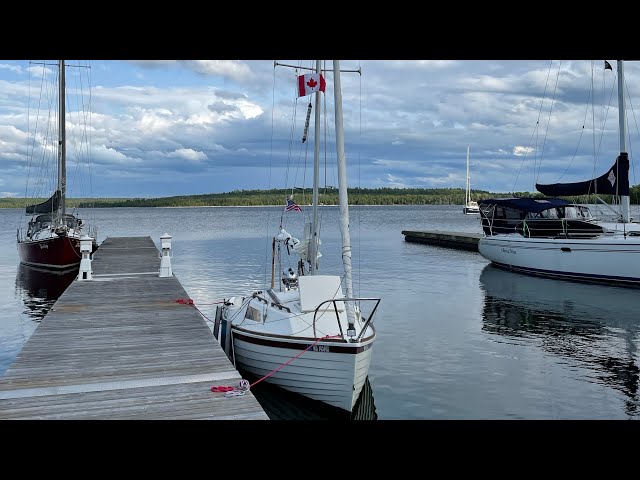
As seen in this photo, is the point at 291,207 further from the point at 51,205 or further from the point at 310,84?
the point at 51,205

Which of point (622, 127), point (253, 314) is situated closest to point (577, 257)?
point (622, 127)

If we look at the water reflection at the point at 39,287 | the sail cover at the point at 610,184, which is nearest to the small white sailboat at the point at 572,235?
the sail cover at the point at 610,184

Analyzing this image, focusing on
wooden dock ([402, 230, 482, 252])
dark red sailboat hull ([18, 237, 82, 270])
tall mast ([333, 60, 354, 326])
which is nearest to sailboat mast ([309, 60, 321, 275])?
tall mast ([333, 60, 354, 326])

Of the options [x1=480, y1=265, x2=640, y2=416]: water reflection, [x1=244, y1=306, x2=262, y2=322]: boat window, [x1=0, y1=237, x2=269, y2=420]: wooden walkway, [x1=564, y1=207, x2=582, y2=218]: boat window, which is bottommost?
[x1=480, y1=265, x2=640, y2=416]: water reflection

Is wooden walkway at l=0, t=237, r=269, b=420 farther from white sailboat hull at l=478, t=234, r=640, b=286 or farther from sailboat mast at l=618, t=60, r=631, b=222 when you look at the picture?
sailboat mast at l=618, t=60, r=631, b=222

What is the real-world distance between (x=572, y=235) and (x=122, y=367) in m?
23.3

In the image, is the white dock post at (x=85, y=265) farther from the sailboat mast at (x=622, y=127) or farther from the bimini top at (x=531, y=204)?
the sailboat mast at (x=622, y=127)

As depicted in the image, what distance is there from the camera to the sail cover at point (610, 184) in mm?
25016

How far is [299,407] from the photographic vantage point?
10.1 metres

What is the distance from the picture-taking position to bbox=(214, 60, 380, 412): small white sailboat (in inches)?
370

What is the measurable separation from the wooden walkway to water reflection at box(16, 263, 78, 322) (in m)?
7.35
